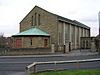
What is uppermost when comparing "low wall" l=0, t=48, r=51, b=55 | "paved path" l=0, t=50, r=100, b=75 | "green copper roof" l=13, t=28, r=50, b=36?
"green copper roof" l=13, t=28, r=50, b=36

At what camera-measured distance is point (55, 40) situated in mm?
73438

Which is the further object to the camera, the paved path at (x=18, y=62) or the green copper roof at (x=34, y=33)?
the green copper roof at (x=34, y=33)

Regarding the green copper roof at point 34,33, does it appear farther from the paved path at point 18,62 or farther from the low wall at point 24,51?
the paved path at point 18,62

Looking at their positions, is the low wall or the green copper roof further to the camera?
the green copper roof

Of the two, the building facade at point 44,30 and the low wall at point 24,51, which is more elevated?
the building facade at point 44,30

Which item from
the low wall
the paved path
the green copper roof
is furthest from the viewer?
the green copper roof

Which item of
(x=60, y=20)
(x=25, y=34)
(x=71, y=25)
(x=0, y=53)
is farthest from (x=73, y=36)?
(x=0, y=53)

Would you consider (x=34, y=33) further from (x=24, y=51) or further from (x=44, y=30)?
(x=24, y=51)

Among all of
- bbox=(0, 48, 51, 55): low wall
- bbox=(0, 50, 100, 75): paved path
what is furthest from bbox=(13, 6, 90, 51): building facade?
bbox=(0, 50, 100, 75): paved path

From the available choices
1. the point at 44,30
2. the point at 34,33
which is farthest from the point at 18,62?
the point at 44,30

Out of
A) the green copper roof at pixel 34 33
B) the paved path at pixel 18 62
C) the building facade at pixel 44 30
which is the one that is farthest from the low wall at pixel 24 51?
the paved path at pixel 18 62

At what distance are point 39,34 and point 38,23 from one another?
583 cm

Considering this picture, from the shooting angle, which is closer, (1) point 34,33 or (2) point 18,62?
(2) point 18,62

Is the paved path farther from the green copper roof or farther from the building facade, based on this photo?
the green copper roof
